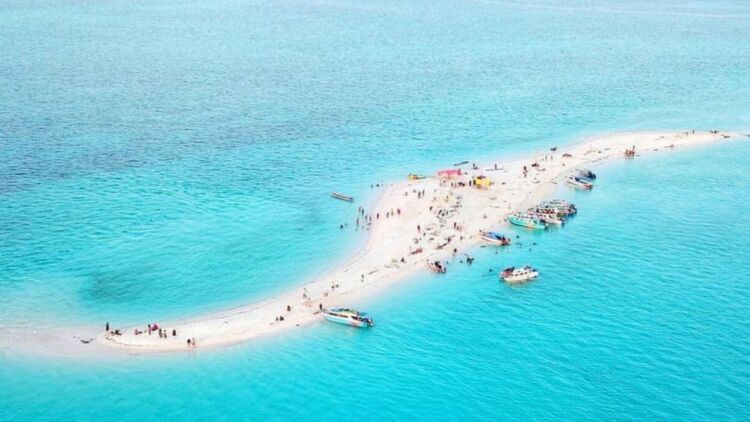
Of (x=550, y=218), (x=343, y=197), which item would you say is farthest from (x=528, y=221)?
(x=343, y=197)

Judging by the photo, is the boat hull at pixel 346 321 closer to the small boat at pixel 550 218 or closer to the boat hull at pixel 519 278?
the boat hull at pixel 519 278

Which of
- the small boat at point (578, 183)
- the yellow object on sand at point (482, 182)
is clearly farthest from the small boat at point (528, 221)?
the small boat at point (578, 183)

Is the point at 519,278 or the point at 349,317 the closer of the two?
the point at 349,317

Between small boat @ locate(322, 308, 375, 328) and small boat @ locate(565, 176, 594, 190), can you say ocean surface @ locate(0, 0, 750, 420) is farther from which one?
small boat @ locate(565, 176, 594, 190)

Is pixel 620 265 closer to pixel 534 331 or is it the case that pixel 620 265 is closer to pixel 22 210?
pixel 534 331

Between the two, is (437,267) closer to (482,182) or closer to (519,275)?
(519,275)
